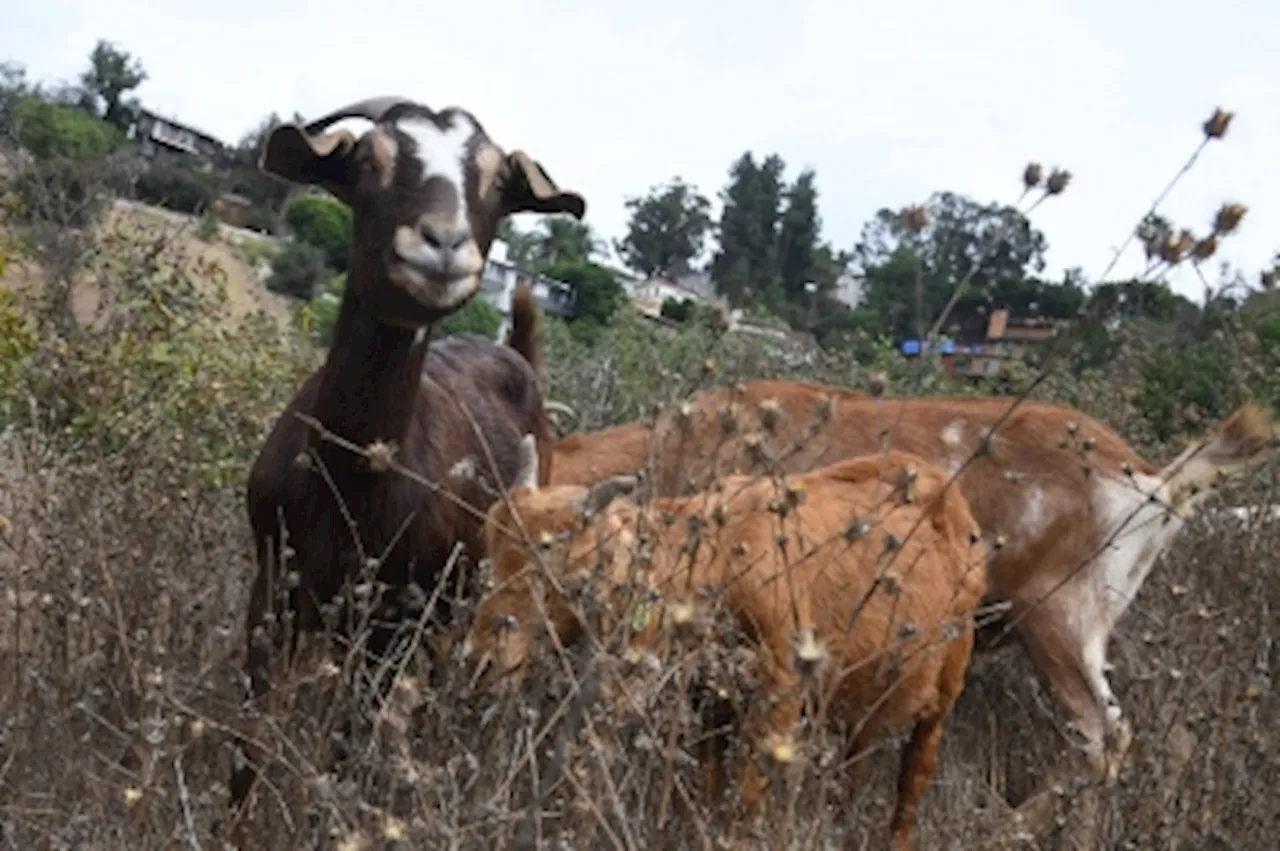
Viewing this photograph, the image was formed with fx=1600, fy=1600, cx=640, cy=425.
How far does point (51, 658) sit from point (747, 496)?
1.89 metres

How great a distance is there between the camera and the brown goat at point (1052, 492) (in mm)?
5477

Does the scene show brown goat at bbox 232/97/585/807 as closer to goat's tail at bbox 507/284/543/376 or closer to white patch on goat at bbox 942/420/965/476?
white patch on goat at bbox 942/420/965/476

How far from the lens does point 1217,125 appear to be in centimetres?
294

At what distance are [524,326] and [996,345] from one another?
7.24 ft

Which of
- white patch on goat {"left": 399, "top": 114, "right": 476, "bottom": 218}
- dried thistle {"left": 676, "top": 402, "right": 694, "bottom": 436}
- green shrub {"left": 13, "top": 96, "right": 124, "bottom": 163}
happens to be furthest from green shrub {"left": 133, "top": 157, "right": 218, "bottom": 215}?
dried thistle {"left": 676, "top": 402, "right": 694, "bottom": 436}

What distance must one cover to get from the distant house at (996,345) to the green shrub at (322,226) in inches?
1814

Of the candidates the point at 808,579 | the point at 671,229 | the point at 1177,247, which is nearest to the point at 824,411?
the point at 1177,247

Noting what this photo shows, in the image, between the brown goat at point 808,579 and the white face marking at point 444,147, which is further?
the white face marking at point 444,147

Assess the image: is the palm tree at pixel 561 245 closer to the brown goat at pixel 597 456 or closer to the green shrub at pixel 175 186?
the green shrub at pixel 175 186

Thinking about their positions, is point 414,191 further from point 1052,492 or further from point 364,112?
point 1052,492

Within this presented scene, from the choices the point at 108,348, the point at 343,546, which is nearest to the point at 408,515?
the point at 343,546

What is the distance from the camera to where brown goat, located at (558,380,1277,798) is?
216 inches

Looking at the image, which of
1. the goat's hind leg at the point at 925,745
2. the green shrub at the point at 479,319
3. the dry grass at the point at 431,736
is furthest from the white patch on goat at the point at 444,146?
the green shrub at the point at 479,319

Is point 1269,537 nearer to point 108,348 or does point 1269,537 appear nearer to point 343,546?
point 343,546
